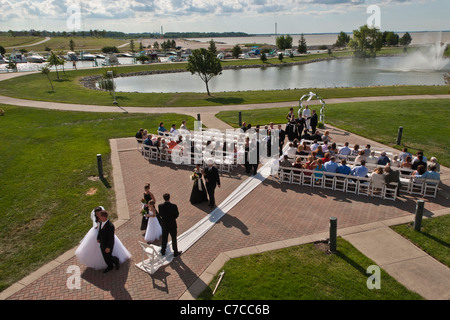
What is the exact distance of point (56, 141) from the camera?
20391mm

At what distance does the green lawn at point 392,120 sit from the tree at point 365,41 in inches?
3431

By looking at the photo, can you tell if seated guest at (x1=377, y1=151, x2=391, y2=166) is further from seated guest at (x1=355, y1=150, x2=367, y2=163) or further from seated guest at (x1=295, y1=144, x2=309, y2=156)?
seated guest at (x1=295, y1=144, x2=309, y2=156)

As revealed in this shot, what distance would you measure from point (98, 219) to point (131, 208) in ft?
12.2

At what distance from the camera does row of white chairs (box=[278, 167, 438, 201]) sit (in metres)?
12.5

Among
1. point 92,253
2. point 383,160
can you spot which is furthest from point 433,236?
point 92,253

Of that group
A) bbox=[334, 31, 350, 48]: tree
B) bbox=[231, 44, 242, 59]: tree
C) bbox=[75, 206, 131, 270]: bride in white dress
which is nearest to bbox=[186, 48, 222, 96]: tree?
bbox=[75, 206, 131, 270]: bride in white dress

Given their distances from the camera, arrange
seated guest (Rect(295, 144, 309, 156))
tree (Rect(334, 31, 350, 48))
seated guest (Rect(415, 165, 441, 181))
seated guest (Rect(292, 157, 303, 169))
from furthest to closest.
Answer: tree (Rect(334, 31, 350, 48)) < seated guest (Rect(295, 144, 309, 156)) < seated guest (Rect(292, 157, 303, 169)) < seated guest (Rect(415, 165, 441, 181))

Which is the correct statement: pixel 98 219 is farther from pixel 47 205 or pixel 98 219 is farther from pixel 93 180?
pixel 93 180

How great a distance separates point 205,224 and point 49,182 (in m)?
7.90

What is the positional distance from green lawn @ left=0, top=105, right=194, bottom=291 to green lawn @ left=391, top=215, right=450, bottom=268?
9.79 m

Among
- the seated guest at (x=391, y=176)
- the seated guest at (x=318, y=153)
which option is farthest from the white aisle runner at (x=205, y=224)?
Answer: the seated guest at (x=391, y=176)

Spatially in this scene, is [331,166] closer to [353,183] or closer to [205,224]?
[353,183]

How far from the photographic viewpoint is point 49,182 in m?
14.4
